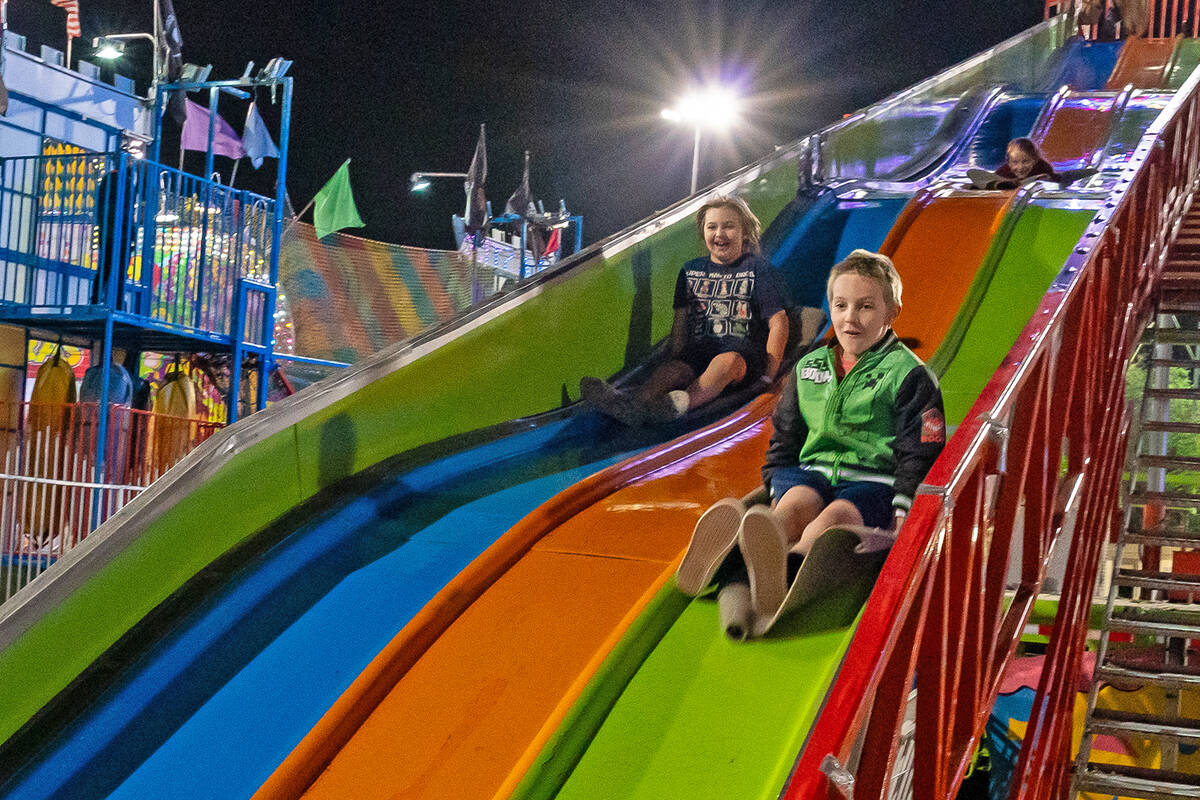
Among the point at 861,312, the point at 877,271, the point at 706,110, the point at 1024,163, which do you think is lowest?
the point at 861,312

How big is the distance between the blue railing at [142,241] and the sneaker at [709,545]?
747 cm

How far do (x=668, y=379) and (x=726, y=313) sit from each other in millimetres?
478

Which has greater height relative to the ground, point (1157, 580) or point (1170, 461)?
point (1170, 461)

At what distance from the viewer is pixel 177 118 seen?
1244 cm

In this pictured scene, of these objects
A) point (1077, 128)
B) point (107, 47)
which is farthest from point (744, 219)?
point (107, 47)

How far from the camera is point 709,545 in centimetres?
347

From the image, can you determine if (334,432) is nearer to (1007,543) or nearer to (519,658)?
(519,658)

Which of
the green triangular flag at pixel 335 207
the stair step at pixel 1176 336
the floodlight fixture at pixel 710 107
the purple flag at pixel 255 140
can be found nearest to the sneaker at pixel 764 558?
the stair step at pixel 1176 336

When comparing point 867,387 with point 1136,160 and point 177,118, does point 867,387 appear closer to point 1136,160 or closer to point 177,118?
point 1136,160

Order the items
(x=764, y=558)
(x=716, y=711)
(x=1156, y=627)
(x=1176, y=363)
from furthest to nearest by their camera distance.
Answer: (x=1176, y=363) → (x=1156, y=627) → (x=764, y=558) → (x=716, y=711)

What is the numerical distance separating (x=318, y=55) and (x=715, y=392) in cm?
2133

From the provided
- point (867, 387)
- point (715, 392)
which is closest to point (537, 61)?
Result: point (715, 392)

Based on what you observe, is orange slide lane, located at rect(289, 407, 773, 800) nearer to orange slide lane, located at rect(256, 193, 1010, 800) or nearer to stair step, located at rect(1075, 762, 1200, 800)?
orange slide lane, located at rect(256, 193, 1010, 800)

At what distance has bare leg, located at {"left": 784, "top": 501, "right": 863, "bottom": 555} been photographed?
3.45 metres
